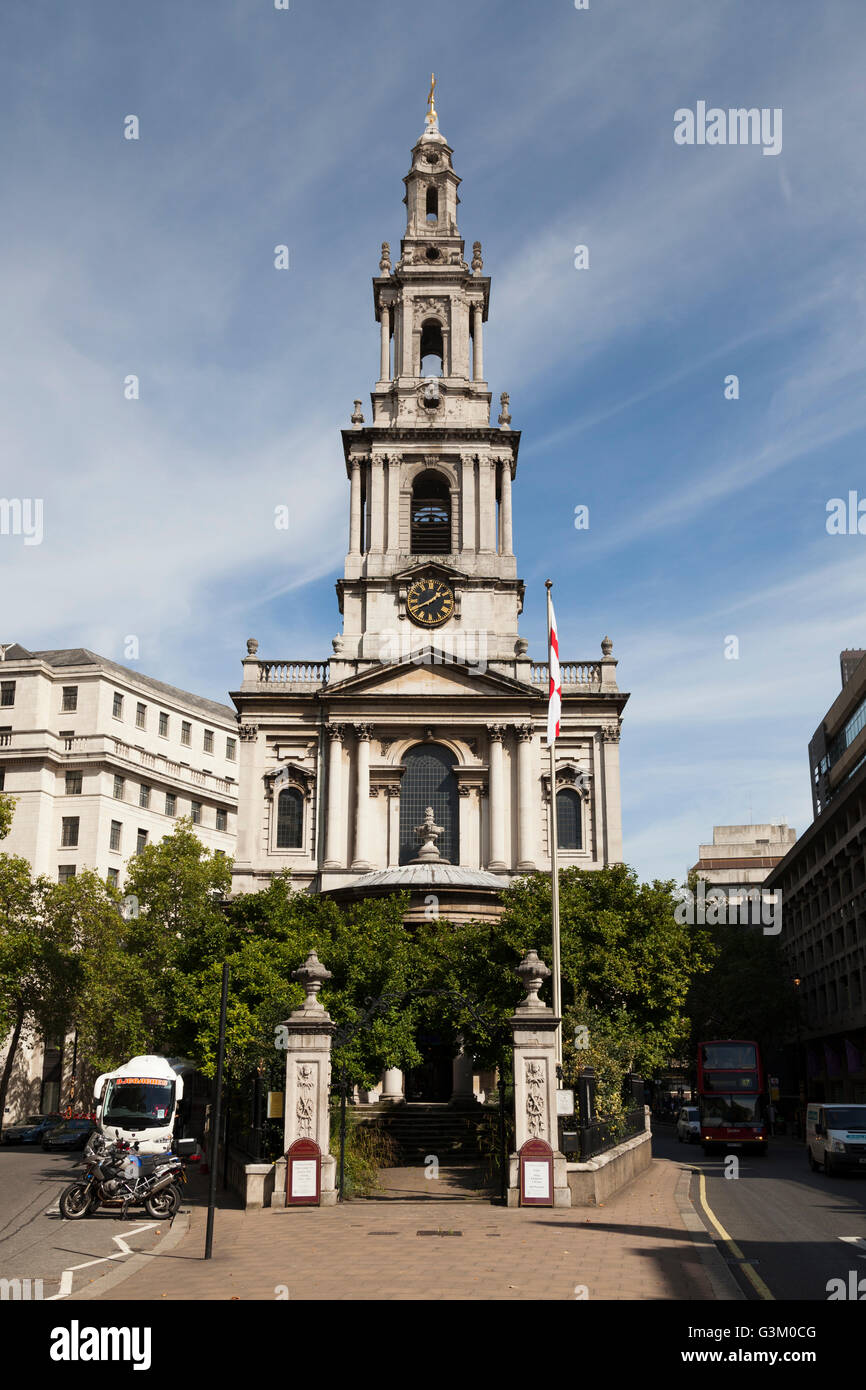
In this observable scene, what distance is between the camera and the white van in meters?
31.2

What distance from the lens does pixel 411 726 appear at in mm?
55938

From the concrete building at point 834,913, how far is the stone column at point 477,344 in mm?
27512

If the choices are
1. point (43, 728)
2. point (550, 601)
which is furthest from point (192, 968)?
point (43, 728)

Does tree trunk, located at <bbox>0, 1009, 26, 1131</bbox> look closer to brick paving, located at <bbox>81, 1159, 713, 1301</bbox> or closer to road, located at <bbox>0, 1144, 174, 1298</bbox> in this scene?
road, located at <bbox>0, 1144, 174, 1298</bbox>

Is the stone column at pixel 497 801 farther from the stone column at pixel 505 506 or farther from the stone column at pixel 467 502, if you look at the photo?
the stone column at pixel 505 506

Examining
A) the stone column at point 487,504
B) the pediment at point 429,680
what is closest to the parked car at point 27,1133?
the pediment at point 429,680

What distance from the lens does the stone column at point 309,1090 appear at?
2325 cm

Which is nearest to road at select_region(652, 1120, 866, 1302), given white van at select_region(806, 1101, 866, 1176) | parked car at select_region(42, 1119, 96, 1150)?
white van at select_region(806, 1101, 866, 1176)

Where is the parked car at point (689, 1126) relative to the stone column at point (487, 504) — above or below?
below

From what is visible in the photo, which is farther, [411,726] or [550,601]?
[411,726]
